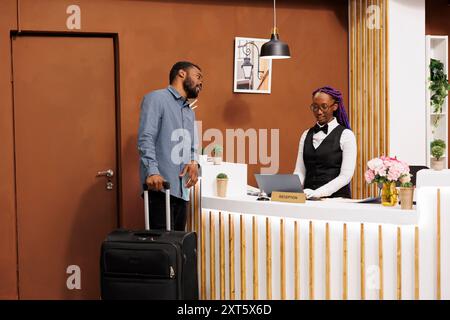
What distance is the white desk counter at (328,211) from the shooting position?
3945 mm

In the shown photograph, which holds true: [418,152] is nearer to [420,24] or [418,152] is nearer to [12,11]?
[420,24]

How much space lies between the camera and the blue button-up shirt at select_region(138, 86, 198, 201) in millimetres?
4715

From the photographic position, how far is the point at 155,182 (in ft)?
15.0

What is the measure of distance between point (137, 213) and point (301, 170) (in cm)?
138

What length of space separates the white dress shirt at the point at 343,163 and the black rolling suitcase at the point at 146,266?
0.98 metres

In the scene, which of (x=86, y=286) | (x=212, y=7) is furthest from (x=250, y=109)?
(x=86, y=286)

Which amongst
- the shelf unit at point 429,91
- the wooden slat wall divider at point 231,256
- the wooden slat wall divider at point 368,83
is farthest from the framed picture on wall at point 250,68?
the wooden slat wall divider at point 231,256

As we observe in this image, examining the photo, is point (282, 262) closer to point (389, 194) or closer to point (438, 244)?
point (389, 194)

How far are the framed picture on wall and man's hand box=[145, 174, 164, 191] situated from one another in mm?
1796

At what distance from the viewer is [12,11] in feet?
18.3

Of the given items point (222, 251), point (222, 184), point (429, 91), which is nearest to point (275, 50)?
point (222, 184)

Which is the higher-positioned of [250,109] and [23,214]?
[250,109]

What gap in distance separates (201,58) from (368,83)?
142 cm
